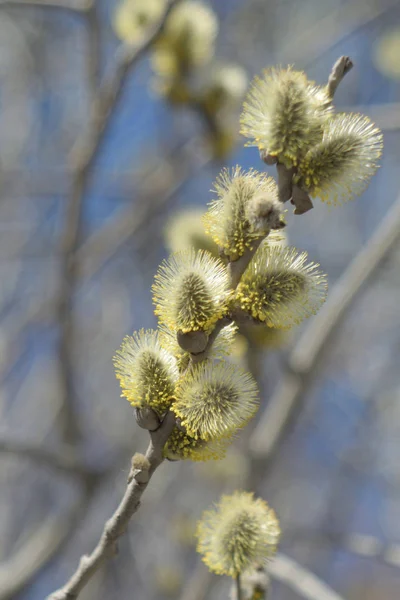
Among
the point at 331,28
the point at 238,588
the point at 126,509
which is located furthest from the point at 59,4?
the point at 331,28

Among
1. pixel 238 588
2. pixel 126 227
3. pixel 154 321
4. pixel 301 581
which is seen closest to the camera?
pixel 238 588

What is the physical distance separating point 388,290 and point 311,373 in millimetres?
2769

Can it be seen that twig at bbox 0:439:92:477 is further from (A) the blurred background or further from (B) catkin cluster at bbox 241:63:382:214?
(B) catkin cluster at bbox 241:63:382:214

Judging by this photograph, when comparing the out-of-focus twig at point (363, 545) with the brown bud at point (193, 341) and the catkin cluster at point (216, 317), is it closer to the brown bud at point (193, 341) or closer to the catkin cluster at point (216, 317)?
the catkin cluster at point (216, 317)

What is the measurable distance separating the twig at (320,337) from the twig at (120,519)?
154cm

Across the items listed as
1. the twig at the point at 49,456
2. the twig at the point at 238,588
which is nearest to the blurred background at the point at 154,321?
the twig at the point at 49,456

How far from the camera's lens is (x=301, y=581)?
1.88 meters

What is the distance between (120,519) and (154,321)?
3869 millimetres

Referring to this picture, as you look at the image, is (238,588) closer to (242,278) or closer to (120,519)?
(120,519)

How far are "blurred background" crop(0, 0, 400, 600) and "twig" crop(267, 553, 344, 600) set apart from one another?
39 centimetres

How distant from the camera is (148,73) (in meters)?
4.68

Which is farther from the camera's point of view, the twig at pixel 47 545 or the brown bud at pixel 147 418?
the twig at pixel 47 545

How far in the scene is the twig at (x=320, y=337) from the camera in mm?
2723

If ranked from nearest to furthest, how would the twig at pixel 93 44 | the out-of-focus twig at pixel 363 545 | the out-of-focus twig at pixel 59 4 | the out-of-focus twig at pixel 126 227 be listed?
1. the out-of-focus twig at pixel 363 545
2. the out-of-focus twig at pixel 59 4
3. the twig at pixel 93 44
4. the out-of-focus twig at pixel 126 227
